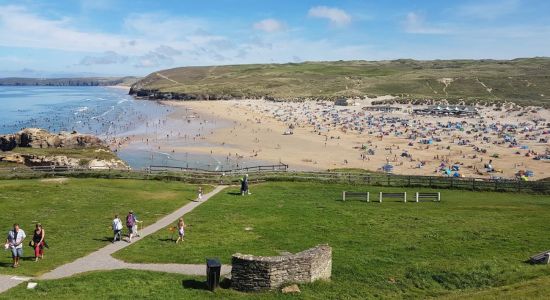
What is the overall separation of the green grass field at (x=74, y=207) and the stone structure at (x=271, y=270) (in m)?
8.81

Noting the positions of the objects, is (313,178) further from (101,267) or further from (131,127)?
(131,127)

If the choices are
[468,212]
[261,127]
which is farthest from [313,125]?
[468,212]

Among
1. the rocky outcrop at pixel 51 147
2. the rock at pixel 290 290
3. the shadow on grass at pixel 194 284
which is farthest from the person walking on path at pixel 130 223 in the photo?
the rocky outcrop at pixel 51 147

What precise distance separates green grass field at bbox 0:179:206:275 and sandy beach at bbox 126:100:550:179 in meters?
31.1

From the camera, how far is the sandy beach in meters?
67.7

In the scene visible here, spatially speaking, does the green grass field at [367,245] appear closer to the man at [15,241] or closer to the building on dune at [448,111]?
the man at [15,241]

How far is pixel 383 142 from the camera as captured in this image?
87062 millimetres

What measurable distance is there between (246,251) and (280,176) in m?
21.7

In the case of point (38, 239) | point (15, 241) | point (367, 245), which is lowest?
point (367, 245)

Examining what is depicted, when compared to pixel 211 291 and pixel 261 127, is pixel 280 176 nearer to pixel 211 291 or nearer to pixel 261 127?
pixel 211 291

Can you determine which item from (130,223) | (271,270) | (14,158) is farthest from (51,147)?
(271,270)

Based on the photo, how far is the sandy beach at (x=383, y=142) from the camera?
67.7 m

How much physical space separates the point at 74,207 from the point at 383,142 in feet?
212

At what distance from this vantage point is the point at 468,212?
3186cm
